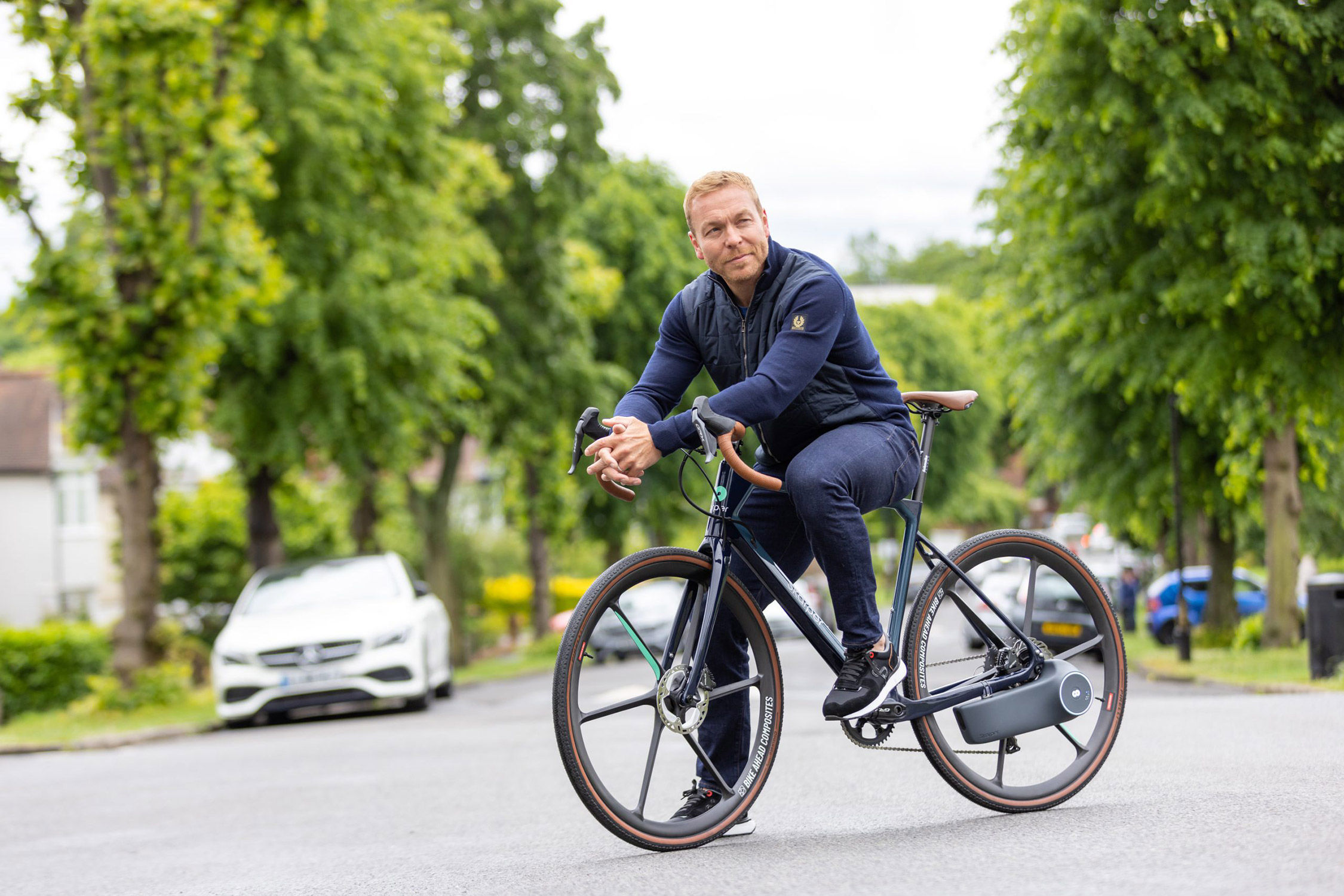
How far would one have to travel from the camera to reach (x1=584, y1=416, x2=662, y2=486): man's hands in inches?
162

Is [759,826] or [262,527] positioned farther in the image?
[262,527]

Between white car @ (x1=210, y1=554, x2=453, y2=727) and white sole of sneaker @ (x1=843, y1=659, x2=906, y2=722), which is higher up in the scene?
white sole of sneaker @ (x1=843, y1=659, x2=906, y2=722)

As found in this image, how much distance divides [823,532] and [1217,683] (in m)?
13.0

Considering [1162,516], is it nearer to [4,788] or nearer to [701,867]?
[4,788]

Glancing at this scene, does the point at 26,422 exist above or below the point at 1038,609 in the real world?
above

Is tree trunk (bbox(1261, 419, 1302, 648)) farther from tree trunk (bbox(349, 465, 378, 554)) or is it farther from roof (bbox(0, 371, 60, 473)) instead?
A: roof (bbox(0, 371, 60, 473))

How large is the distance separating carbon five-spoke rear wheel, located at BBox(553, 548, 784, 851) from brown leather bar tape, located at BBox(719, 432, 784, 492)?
0.31 metres

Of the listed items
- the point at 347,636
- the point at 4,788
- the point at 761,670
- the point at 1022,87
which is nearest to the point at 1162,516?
the point at 1022,87

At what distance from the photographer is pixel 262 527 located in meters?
22.2

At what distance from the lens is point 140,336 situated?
1606cm

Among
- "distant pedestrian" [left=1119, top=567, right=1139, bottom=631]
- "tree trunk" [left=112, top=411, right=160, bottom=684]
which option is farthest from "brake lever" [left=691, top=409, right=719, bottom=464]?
"distant pedestrian" [left=1119, top=567, right=1139, bottom=631]

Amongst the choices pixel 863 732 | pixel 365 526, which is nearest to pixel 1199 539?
pixel 365 526

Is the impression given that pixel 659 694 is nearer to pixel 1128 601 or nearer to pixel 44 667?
pixel 44 667

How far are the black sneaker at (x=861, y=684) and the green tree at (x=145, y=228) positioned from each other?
1266cm
